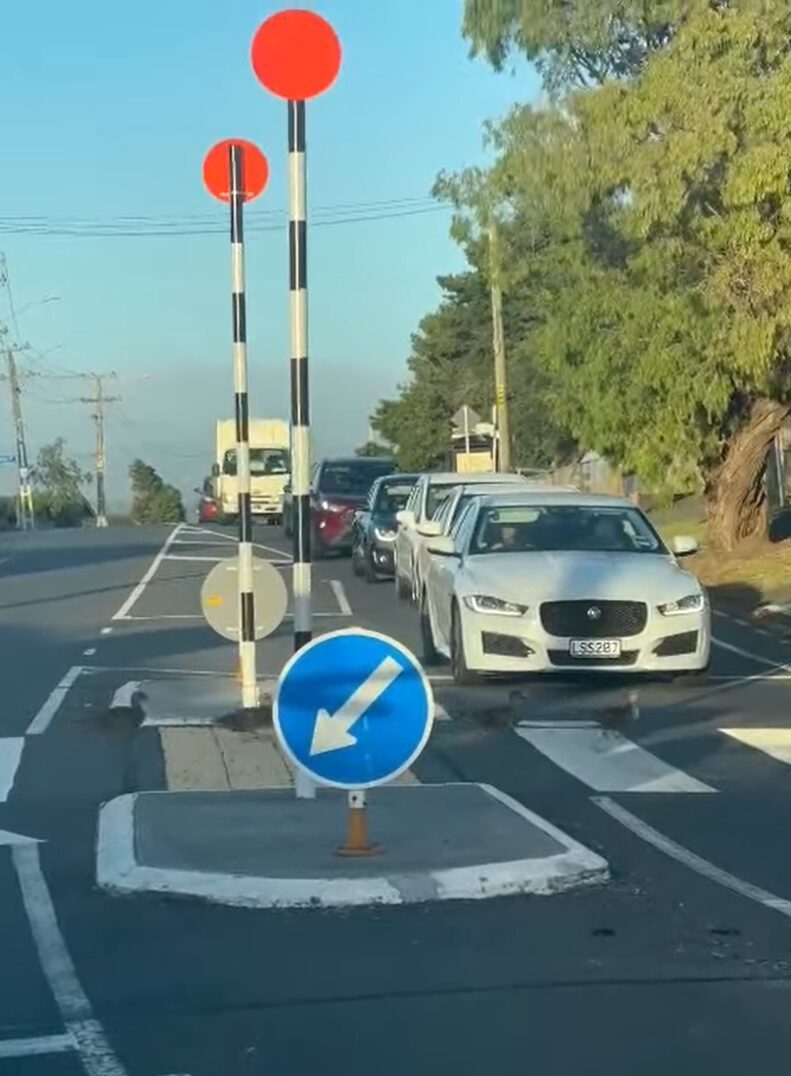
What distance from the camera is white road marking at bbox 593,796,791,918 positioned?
8.42m

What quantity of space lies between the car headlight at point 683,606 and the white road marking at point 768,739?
173 centimetres

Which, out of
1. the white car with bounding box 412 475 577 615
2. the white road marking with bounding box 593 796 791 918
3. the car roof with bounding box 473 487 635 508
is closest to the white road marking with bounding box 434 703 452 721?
the car roof with bounding box 473 487 635 508

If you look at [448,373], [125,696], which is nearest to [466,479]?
[125,696]

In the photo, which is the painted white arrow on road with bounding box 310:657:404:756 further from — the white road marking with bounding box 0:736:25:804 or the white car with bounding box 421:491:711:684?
A: the white car with bounding box 421:491:711:684

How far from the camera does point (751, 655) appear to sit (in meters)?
19.4

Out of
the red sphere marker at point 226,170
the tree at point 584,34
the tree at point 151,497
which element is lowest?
the tree at point 151,497

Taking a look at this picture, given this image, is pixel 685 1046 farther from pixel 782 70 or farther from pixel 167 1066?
pixel 782 70

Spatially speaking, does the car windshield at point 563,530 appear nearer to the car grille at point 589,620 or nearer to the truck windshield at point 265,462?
the car grille at point 589,620

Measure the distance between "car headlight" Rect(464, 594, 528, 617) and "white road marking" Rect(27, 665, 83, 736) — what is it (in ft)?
11.0

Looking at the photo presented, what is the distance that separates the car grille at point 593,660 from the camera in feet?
Result: 50.6

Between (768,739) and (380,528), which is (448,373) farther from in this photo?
(768,739)

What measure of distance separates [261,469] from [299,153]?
125 ft

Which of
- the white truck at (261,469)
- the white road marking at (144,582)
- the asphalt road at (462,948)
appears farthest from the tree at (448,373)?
the asphalt road at (462,948)

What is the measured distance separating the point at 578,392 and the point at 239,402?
15924 mm
